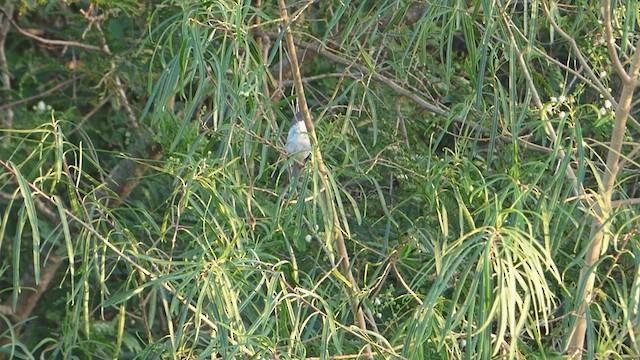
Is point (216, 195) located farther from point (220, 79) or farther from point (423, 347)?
point (423, 347)

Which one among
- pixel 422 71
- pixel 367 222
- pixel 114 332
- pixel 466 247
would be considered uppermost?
pixel 466 247

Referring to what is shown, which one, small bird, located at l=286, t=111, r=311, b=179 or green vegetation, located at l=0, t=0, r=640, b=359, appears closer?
green vegetation, located at l=0, t=0, r=640, b=359

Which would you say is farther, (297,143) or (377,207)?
(377,207)

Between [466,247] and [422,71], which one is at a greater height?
[466,247]

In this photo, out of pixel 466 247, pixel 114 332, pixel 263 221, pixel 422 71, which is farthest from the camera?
pixel 114 332

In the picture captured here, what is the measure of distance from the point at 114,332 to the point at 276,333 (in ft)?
6.07

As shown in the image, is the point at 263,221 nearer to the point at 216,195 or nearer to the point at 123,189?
the point at 216,195

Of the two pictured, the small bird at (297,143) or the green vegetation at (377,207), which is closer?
the green vegetation at (377,207)

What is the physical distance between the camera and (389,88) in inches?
116

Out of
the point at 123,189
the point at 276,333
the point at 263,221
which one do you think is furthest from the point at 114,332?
the point at 276,333

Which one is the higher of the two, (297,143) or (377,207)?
(297,143)

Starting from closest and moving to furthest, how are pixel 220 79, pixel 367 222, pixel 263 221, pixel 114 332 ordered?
pixel 220 79 < pixel 263 221 < pixel 367 222 < pixel 114 332

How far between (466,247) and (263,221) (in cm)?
69

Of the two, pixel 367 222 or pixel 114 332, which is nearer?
pixel 367 222
